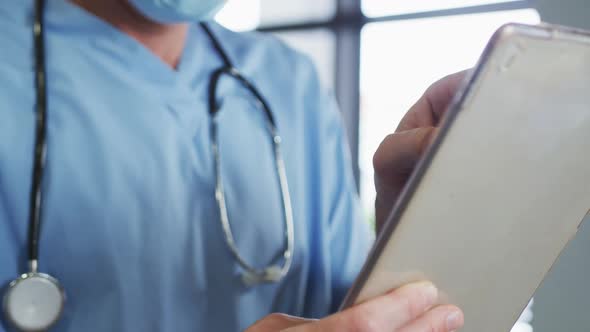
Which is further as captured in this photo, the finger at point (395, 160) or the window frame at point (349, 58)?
the window frame at point (349, 58)

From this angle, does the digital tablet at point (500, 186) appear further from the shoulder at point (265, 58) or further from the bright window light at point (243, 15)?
the bright window light at point (243, 15)

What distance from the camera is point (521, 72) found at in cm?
27

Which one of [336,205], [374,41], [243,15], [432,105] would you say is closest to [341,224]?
[336,205]

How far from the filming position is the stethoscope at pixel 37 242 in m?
0.51

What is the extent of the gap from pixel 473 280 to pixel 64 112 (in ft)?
1.35

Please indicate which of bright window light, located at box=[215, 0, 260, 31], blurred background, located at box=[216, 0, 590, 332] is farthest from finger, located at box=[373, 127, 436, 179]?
bright window light, located at box=[215, 0, 260, 31]

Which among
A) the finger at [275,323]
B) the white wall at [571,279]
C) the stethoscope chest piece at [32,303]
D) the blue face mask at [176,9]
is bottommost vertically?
the stethoscope chest piece at [32,303]

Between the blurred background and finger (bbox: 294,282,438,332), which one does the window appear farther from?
finger (bbox: 294,282,438,332)

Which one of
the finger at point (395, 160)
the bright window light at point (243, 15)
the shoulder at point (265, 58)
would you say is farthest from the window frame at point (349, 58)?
the finger at point (395, 160)

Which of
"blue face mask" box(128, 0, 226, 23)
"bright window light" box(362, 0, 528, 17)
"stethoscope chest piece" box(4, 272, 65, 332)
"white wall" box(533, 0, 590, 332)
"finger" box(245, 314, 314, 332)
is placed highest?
"bright window light" box(362, 0, 528, 17)

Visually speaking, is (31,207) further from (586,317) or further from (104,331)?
(586,317)

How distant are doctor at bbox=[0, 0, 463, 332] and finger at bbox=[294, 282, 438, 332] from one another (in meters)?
0.10

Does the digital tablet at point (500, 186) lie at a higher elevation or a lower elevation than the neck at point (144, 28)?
lower

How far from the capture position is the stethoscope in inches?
19.9
